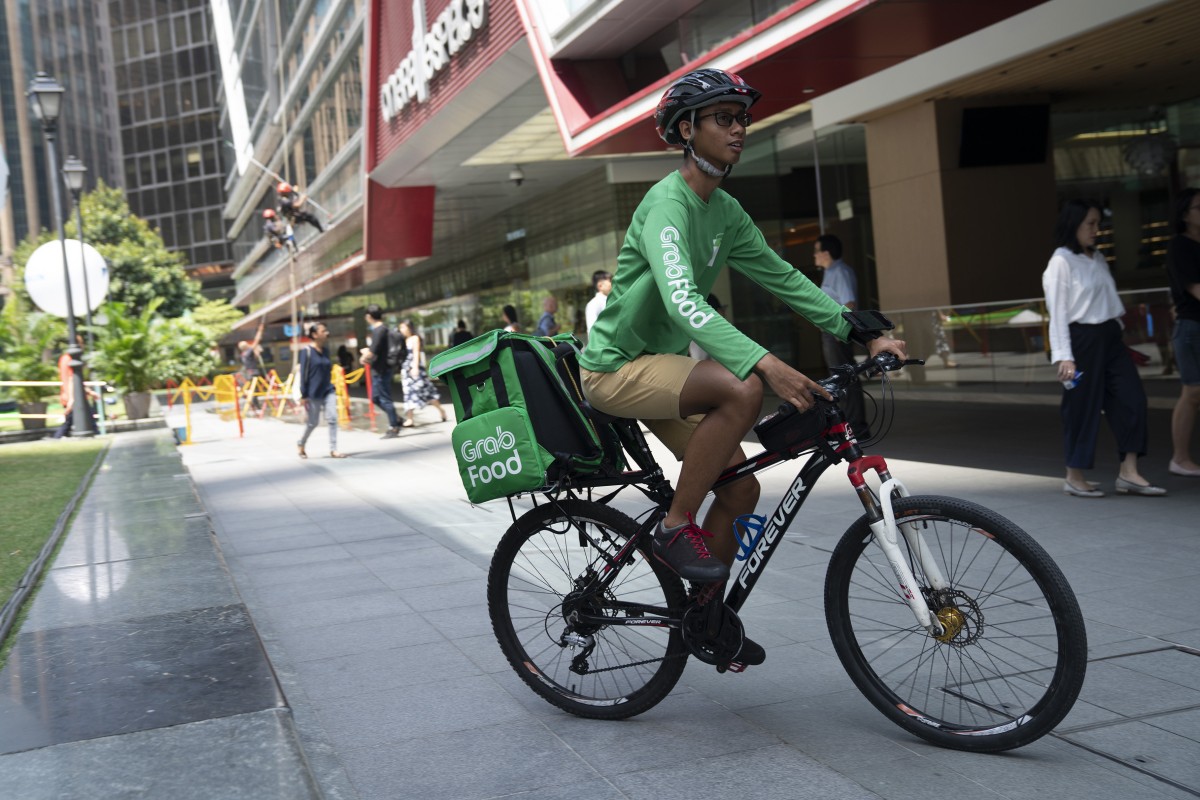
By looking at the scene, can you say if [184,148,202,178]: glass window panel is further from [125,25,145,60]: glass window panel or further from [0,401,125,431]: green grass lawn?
[0,401,125,431]: green grass lawn

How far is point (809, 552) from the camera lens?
21.8 ft

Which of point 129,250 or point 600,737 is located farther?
point 129,250

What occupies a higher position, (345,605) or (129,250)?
(129,250)

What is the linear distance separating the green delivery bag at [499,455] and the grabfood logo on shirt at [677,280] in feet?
2.24

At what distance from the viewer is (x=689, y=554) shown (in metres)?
3.51

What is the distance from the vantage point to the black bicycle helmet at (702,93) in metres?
3.49

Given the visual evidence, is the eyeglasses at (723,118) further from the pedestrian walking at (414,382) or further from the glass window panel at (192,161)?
the glass window panel at (192,161)

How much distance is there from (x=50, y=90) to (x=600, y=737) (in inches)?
792

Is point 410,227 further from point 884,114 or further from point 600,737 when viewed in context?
point 600,737

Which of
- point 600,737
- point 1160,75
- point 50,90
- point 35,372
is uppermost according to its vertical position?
point 50,90

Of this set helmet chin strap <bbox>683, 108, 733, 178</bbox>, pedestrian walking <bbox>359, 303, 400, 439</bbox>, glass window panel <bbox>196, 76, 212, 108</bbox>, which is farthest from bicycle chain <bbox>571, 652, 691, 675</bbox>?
glass window panel <bbox>196, 76, 212, 108</bbox>

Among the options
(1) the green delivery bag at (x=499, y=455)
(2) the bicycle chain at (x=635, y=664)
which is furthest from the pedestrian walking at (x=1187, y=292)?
(1) the green delivery bag at (x=499, y=455)

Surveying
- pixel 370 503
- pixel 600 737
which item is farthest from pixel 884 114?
pixel 600 737

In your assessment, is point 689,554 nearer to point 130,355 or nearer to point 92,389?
point 92,389
